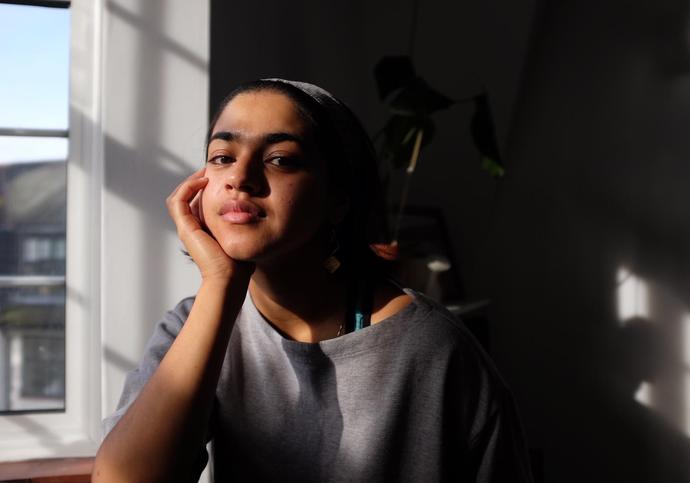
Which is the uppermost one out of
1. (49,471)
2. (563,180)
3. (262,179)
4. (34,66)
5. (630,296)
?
(34,66)

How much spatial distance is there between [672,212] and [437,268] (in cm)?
65

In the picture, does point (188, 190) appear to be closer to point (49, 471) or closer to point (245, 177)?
point (245, 177)

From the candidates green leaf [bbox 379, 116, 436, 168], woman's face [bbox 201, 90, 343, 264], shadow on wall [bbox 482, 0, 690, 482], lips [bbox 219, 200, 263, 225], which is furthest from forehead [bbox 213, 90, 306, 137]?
shadow on wall [bbox 482, 0, 690, 482]

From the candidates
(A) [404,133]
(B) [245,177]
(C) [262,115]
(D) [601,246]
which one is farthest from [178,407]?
(D) [601,246]

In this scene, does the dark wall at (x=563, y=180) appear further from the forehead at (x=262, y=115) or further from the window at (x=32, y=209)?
the forehead at (x=262, y=115)

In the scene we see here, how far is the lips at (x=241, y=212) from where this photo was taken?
0.93 meters

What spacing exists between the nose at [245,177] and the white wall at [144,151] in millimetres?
528

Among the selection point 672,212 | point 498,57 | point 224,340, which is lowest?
point 224,340

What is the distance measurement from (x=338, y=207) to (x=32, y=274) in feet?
2.82

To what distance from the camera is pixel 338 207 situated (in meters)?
1.07

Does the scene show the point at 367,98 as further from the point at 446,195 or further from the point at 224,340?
the point at 224,340

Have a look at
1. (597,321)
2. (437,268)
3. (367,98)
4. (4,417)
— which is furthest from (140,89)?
(597,321)

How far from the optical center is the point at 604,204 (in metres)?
2.14

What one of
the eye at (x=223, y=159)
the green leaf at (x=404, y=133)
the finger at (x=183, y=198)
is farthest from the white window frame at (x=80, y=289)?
the green leaf at (x=404, y=133)
